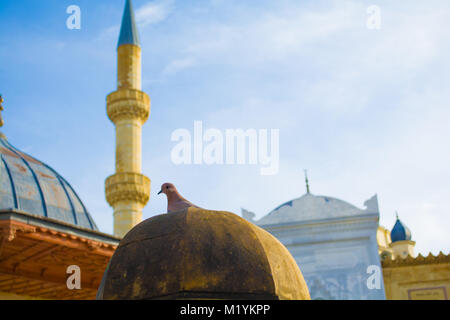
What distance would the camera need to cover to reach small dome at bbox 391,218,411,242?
24266 millimetres

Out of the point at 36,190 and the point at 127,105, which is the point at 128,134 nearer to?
the point at 127,105

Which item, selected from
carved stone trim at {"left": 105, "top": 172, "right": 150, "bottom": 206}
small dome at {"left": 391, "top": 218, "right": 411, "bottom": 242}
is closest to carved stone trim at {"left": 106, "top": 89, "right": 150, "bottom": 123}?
carved stone trim at {"left": 105, "top": 172, "right": 150, "bottom": 206}

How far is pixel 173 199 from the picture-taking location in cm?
330

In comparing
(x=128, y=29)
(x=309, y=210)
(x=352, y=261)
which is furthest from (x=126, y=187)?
(x=352, y=261)

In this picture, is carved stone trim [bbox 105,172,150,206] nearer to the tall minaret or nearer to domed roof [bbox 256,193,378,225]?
the tall minaret

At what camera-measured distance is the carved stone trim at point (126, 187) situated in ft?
49.5

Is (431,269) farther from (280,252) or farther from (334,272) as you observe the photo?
(280,252)

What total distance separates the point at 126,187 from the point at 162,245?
12600mm

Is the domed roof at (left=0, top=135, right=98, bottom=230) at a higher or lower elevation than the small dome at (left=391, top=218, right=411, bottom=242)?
lower

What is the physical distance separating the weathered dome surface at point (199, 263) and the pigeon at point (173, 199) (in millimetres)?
291

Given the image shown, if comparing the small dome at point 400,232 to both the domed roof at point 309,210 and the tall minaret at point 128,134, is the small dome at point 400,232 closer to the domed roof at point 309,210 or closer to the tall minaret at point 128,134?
the domed roof at point 309,210

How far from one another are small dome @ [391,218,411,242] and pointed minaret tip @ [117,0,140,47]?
13950 millimetres
